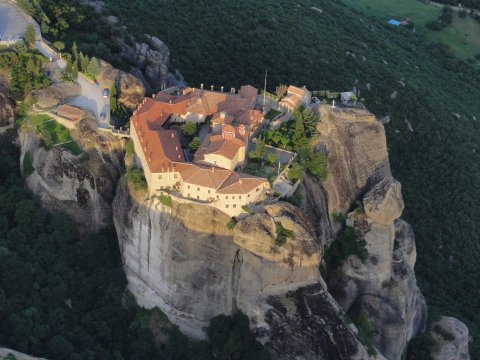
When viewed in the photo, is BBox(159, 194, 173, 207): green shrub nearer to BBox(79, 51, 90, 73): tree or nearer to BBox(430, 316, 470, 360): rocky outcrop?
BBox(79, 51, 90, 73): tree

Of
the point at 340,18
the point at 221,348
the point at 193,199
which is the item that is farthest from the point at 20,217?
the point at 340,18

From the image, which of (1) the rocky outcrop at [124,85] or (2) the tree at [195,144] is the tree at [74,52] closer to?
(1) the rocky outcrop at [124,85]

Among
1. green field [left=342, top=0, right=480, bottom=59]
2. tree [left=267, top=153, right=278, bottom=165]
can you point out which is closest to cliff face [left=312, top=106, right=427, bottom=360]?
tree [left=267, top=153, right=278, bottom=165]

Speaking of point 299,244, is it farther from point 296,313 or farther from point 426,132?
point 426,132

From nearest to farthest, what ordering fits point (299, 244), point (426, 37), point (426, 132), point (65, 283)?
point (299, 244) < point (65, 283) < point (426, 132) < point (426, 37)

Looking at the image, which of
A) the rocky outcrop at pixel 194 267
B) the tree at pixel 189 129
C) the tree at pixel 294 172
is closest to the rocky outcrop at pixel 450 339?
the rocky outcrop at pixel 194 267
